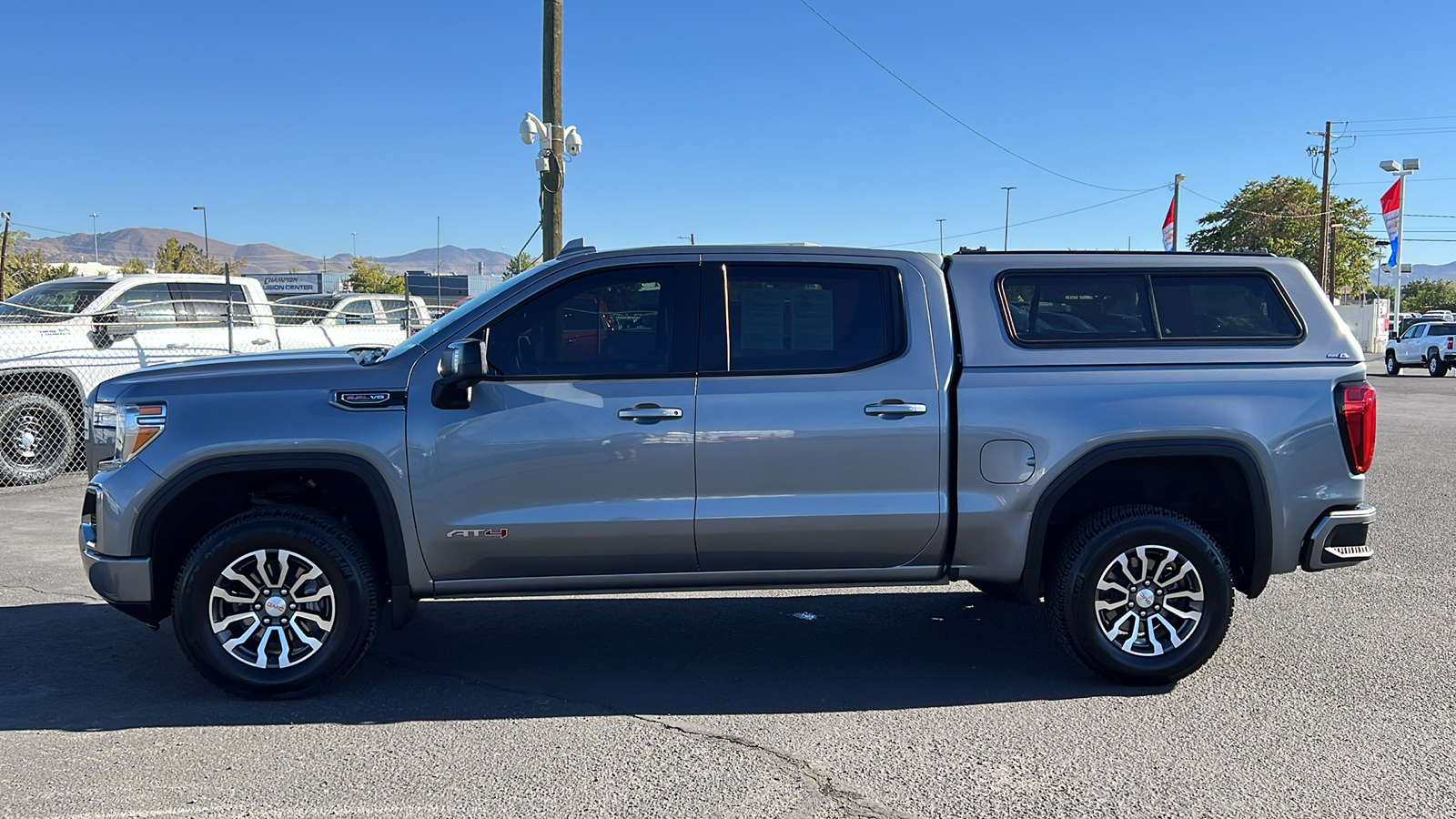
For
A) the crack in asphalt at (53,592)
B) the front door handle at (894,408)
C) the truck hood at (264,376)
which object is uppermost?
the truck hood at (264,376)

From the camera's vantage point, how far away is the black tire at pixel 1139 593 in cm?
487

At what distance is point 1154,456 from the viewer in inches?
193

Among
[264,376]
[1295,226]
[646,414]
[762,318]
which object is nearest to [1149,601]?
[762,318]

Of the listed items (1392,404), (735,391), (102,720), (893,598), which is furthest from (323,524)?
(1392,404)

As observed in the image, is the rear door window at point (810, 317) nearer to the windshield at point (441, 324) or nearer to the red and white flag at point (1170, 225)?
the windshield at point (441, 324)

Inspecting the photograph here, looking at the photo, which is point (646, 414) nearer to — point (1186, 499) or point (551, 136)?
point (1186, 499)

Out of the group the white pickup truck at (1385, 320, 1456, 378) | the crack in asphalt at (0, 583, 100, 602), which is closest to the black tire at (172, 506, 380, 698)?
the crack in asphalt at (0, 583, 100, 602)

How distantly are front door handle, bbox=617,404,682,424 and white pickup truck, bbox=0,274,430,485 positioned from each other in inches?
212

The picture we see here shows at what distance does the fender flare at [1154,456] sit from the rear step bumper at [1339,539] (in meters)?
0.20

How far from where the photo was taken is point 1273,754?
413cm

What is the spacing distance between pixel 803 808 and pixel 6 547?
675cm

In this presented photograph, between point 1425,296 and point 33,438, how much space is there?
14114cm

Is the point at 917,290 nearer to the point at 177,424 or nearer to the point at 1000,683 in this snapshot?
the point at 1000,683

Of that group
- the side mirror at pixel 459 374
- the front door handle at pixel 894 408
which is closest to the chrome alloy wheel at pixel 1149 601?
the front door handle at pixel 894 408
